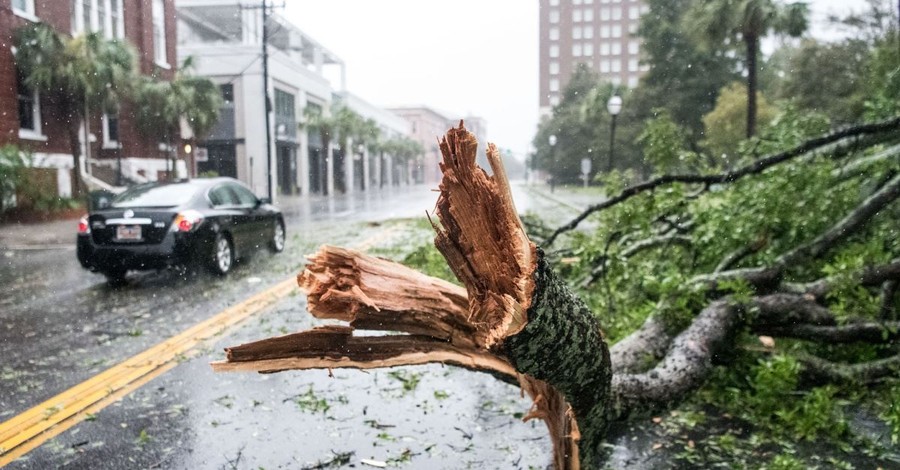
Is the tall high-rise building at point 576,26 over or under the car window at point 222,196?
over

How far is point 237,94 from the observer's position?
109ft

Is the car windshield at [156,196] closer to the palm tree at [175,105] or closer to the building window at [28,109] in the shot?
the building window at [28,109]

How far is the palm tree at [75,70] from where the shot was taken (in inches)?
694

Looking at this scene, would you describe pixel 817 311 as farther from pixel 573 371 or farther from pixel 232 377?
pixel 232 377

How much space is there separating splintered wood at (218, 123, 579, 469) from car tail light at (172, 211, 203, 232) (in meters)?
5.93

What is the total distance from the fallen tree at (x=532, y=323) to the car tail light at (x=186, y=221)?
19.0ft

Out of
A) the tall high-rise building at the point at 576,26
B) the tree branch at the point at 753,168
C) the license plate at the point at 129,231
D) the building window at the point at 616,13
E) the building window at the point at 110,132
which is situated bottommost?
the license plate at the point at 129,231

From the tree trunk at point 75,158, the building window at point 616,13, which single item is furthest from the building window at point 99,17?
the building window at point 616,13

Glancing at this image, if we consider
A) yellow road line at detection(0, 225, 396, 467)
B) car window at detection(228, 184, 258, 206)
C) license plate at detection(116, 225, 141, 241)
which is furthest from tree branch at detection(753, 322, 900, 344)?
car window at detection(228, 184, 258, 206)

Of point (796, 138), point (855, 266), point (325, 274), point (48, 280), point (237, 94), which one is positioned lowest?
point (48, 280)

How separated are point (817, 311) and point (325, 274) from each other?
2998 mm

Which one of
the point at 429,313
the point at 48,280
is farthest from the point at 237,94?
the point at 429,313

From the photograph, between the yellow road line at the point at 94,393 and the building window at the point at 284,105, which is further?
the building window at the point at 284,105

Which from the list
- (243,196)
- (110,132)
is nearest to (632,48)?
(110,132)
